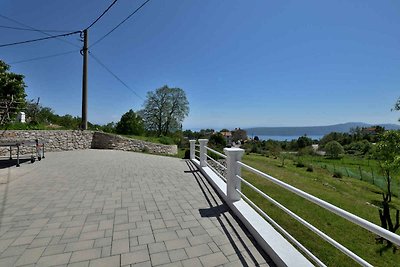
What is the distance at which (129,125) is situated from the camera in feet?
89.7

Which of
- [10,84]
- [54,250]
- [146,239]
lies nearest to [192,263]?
[146,239]

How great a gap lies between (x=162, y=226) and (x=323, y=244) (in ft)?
12.6

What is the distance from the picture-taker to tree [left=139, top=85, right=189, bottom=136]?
115 ft

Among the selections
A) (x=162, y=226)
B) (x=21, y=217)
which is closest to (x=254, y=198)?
(x=162, y=226)

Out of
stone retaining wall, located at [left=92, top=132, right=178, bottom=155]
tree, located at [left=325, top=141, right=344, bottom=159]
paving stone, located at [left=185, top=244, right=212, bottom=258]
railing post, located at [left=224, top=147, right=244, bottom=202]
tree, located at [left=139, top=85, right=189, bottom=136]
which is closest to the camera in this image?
paving stone, located at [left=185, top=244, right=212, bottom=258]

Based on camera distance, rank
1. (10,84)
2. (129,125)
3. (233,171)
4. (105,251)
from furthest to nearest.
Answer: (129,125), (10,84), (233,171), (105,251)

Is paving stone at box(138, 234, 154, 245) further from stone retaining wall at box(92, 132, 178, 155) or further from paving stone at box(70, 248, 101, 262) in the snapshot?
stone retaining wall at box(92, 132, 178, 155)

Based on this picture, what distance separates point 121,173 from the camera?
6.36 meters

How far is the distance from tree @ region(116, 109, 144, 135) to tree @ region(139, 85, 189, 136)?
6.03 meters

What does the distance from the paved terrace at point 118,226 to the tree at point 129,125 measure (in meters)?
21.1

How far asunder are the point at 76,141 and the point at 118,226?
36.4 feet

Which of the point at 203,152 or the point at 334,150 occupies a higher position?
the point at 203,152

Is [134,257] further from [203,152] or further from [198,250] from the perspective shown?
[203,152]

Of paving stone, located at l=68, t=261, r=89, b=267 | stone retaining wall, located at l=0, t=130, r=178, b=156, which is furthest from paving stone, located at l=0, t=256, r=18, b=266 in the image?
stone retaining wall, located at l=0, t=130, r=178, b=156
